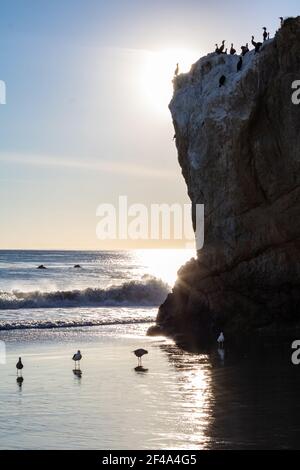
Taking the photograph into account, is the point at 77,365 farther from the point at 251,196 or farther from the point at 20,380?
the point at 251,196

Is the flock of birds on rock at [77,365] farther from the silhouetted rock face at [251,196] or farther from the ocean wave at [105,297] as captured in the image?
the ocean wave at [105,297]

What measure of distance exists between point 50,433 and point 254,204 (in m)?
21.9

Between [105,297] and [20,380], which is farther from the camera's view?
[105,297]

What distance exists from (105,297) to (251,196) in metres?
28.0

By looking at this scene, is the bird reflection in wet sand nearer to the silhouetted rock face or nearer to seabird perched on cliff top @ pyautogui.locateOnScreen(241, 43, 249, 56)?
the silhouetted rock face

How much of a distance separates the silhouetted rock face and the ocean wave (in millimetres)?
21187

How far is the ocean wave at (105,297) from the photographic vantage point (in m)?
61.5

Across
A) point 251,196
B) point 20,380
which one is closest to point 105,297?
point 251,196

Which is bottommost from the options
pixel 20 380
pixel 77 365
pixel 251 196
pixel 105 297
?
pixel 20 380

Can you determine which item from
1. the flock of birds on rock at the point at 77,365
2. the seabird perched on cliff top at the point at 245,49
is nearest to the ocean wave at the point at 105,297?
the seabird perched on cliff top at the point at 245,49

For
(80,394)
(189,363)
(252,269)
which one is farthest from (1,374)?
(252,269)

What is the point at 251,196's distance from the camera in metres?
39.5

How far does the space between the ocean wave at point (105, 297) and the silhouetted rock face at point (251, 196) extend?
21187 millimetres

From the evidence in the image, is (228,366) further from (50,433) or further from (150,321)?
(150,321)
